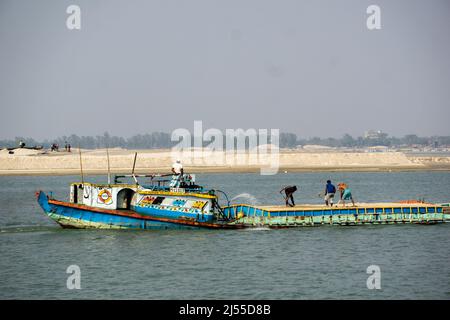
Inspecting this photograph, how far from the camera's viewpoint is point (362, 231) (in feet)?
132

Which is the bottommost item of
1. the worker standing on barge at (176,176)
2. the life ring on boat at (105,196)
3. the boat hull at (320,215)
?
the boat hull at (320,215)

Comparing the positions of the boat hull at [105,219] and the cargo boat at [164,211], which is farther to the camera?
the cargo boat at [164,211]

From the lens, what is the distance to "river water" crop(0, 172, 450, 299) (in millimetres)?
27547

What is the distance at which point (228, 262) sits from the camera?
1286 inches

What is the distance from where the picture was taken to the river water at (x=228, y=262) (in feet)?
90.4

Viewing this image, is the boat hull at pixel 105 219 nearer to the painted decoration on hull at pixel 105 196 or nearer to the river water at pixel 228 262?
the river water at pixel 228 262

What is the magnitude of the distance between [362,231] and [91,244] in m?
14.3

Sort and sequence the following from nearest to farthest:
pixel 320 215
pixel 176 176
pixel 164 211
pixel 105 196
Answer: pixel 105 196, pixel 164 211, pixel 176 176, pixel 320 215
